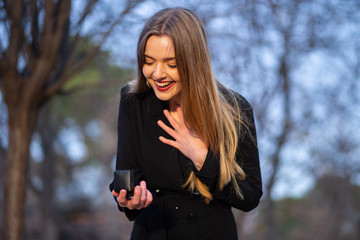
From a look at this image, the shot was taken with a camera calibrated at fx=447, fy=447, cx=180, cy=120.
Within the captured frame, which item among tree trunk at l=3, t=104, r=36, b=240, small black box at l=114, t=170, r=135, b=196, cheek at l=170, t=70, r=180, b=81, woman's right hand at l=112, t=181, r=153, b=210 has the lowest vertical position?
tree trunk at l=3, t=104, r=36, b=240

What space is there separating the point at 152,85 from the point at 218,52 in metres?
3.78

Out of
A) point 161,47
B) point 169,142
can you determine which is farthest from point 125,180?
point 161,47

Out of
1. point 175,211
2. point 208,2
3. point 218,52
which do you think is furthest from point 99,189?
point 175,211

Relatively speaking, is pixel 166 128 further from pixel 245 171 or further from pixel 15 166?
pixel 15 166

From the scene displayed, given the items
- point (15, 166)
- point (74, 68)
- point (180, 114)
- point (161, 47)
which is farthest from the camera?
point (74, 68)

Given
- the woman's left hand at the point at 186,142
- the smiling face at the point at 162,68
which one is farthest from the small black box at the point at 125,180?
the smiling face at the point at 162,68

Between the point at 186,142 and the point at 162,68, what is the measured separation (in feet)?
1.10

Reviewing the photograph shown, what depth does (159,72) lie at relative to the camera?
1.90 metres

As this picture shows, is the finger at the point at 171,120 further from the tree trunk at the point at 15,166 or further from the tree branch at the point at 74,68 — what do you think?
the tree trunk at the point at 15,166

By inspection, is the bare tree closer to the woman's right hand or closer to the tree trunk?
the tree trunk

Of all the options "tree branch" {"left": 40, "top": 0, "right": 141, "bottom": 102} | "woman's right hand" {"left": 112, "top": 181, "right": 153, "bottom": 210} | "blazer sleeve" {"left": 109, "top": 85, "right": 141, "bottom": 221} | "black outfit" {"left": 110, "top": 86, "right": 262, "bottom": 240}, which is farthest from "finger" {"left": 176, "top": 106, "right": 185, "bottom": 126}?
"tree branch" {"left": 40, "top": 0, "right": 141, "bottom": 102}

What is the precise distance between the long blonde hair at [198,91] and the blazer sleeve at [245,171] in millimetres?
27

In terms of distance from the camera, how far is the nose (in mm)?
1903

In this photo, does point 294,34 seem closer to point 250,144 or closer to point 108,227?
point 250,144
